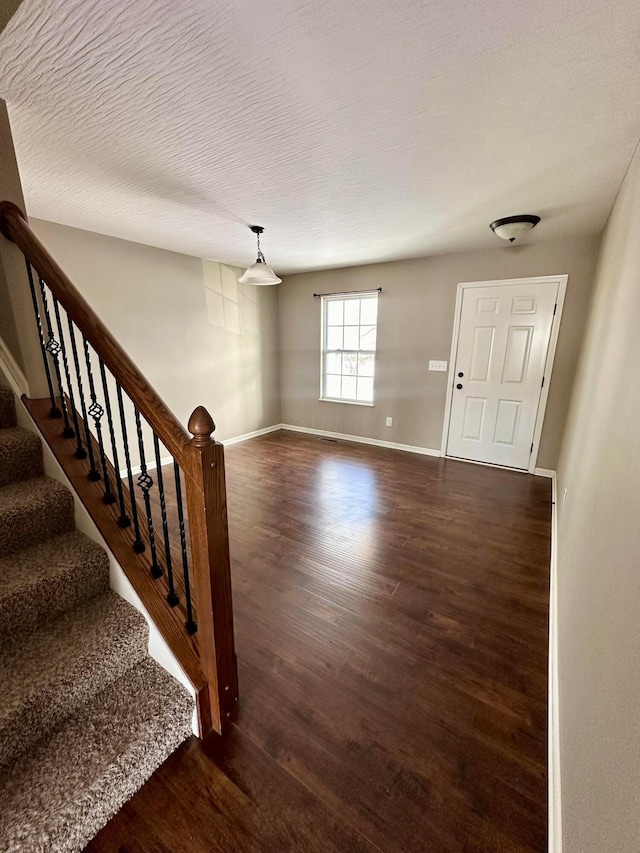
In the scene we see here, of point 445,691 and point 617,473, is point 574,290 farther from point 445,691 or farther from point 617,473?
point 445,691

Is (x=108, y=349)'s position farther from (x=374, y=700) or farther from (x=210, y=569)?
(x=374, y=700)

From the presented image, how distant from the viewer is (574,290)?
127 inches

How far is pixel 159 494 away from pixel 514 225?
310cm

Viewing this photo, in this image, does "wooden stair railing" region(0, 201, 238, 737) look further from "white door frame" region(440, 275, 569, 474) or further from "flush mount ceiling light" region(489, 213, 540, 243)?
"white door frame" region(440, 275, 569, 474)

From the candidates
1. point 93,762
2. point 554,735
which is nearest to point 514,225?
point 554,735

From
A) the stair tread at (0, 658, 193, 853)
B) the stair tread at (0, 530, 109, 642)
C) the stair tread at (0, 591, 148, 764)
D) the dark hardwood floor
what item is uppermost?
the stair tread at (0, 530, 109, 642)

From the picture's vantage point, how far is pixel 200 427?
96cm

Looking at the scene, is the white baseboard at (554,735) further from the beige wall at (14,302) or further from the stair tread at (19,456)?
the beige wall at (14,302)

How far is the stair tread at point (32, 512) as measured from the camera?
124 cm

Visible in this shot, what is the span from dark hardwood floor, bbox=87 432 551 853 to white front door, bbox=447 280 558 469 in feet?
4.06

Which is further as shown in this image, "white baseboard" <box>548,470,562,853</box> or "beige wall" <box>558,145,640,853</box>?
"white baseboard" <box>548,470,562,853</box>

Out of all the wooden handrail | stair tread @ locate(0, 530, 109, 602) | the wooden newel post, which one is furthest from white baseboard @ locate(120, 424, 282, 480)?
the wooden newel post

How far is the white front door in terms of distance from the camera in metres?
3.46

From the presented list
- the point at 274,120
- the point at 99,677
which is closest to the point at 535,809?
the point at 99,677
